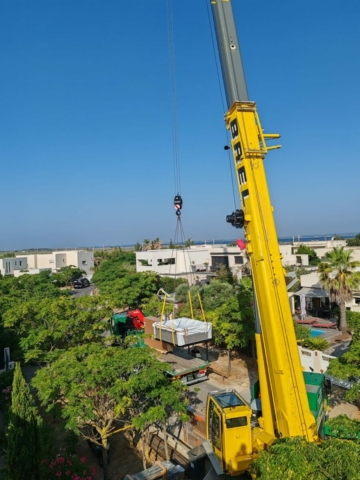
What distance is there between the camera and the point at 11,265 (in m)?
73.9

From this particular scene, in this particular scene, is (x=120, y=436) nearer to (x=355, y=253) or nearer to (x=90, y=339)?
(x=90, y=339)

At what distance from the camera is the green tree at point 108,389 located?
32.7 feet

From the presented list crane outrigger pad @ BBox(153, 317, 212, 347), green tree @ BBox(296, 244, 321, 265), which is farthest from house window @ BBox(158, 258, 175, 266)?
crane outrigger pad @ BBox(153, 317, 212, 347)

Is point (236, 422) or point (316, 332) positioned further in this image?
point (316, 332)

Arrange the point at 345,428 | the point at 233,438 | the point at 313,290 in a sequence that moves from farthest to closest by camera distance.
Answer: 1. the point at 313,290
2. the point at 233,438
3. the point at 345,428

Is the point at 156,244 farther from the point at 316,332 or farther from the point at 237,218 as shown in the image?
the point at 237,218

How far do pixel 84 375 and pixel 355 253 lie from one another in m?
Result: 37.7

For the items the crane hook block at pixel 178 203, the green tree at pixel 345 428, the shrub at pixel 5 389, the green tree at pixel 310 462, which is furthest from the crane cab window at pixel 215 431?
the shrub at pixel 5 389

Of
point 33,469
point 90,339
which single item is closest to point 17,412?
point 33,469

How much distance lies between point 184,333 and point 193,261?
41.4 meters

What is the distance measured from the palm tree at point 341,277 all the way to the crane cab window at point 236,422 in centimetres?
1933

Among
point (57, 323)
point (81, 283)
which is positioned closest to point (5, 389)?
point (57, 323)

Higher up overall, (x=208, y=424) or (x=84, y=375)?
(x=84, y=375)

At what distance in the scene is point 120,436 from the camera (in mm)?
13688
